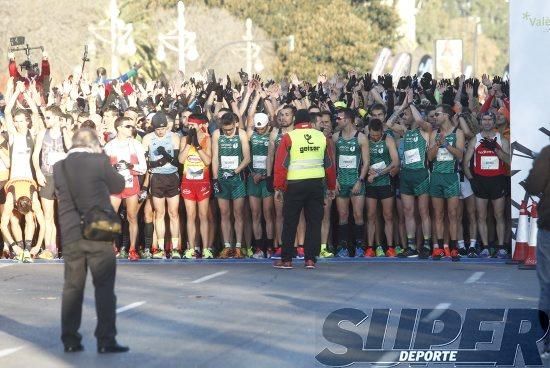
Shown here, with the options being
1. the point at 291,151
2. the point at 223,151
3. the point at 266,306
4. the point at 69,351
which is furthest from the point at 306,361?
the point at 223,151

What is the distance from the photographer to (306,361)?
1195 cm

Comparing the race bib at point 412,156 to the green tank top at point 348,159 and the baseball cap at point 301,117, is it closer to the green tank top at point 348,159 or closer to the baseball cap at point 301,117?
the green tank top at point 348,159

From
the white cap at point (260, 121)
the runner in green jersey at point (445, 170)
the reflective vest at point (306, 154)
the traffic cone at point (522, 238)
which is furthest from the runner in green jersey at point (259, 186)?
the traffic cone at point (522, 238)

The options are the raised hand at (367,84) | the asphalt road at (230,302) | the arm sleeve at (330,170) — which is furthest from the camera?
the raised hand at (367,84)

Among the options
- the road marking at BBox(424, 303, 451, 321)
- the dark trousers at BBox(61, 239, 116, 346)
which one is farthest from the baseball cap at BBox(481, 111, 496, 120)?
the dark trousers at BBox(61, 239, 116, 346)

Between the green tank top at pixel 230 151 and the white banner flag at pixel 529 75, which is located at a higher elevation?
the white banner flag at pixel 529 75

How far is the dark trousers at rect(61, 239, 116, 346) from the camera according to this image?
494 inches

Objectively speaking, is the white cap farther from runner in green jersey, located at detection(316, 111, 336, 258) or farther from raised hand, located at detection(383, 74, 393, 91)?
raised hand, located at detection(383, 74, 393, 91)

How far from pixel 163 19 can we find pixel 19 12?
22679mm

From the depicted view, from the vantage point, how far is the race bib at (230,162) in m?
21.2

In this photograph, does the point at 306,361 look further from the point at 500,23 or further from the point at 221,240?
the point at 500,23

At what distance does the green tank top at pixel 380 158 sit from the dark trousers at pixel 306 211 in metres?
1.95

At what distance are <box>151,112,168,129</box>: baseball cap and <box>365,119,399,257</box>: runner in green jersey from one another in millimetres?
2745

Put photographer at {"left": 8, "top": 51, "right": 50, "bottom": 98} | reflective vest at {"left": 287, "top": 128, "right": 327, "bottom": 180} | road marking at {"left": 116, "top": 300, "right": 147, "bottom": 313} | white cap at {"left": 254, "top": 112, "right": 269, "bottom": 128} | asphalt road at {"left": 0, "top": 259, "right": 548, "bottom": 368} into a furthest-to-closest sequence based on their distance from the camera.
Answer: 1. photographer at {"left": 8, "top": 51, "right": 50, "bottom": 98}
2. white cap at {"left": 254, "top": 112, "right": 269, "bottom": 128}
3. reflective vest at {"left": 287, "top": 128, "right": 327, "bottom": 180}
4. road marking at {"left": 116, "top": 300, "right": 147, "bottom": 313}
5. asphalt road at {"left": 0, "top": 259, "right": 548, "bottom": 368}
